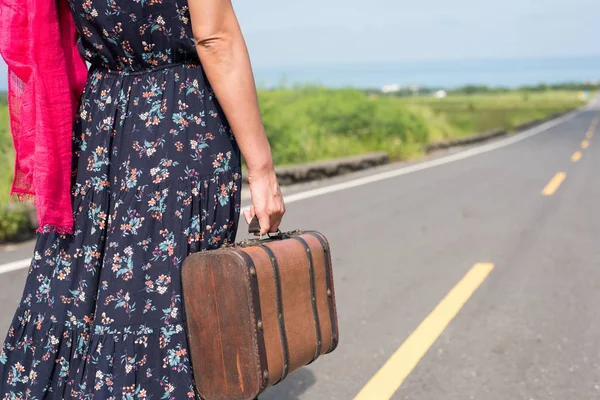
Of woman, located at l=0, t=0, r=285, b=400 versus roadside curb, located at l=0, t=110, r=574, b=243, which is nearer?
woman, located at l=0, t=0, r=285, b=400

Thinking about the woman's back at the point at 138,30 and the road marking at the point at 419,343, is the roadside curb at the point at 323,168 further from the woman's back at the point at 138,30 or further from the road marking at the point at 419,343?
the woman's back at the point at 138,30

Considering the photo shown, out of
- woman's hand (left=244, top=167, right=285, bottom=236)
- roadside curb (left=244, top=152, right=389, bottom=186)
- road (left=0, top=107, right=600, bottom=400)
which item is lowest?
roadside curb (left=244, top=152, right=389, bottom=186)

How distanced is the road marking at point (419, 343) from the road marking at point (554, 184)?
521 centimetres

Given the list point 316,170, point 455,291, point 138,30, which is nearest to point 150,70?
point 138,30

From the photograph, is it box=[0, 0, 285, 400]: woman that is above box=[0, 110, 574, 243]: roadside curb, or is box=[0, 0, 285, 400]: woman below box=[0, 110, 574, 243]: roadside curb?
above

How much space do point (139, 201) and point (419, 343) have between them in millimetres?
2603

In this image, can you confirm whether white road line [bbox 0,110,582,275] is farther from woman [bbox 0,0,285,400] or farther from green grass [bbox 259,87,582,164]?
woman [bbox 0,0,285,400]

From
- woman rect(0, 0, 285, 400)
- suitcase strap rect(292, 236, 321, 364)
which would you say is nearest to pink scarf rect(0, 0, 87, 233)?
woman rect(0, 0, 285, 400)

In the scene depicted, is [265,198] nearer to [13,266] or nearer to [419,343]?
[419,343]

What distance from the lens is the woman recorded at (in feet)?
6.93

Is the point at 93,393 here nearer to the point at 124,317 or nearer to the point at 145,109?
the point at 124,317

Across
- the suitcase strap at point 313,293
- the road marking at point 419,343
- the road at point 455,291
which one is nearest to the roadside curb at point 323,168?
the road at point 455,291

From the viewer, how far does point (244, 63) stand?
6.87ft

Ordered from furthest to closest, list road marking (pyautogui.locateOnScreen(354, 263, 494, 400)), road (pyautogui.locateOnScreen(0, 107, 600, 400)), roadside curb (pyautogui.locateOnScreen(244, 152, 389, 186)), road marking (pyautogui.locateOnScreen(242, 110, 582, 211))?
roadside curb (pyautogui.locateOnScreen(244, 152, 389, 186))
road marking (pyautogui.locateOnScreen(242, 110, 582, 211))
road (pyautogui.locateOnScreen(0, 107, 600, 400))
road marking (pyautogui.locateOnScreen(354, 263, 494, 400))
